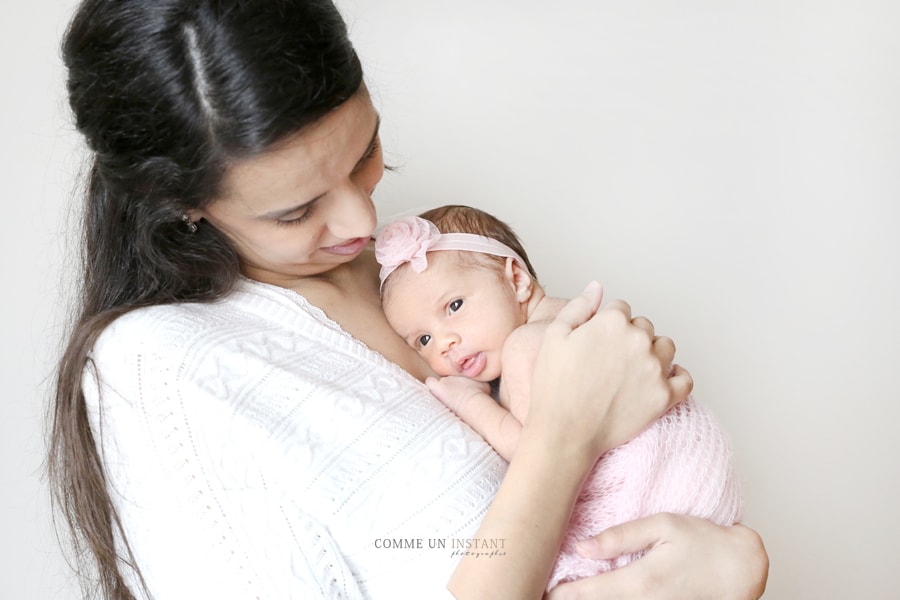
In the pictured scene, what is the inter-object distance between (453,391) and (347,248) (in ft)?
1.04

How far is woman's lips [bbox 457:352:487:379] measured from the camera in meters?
1.70

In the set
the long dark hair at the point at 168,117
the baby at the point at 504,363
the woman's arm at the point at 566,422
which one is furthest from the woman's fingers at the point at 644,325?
the long dark hair at the point at 168,117

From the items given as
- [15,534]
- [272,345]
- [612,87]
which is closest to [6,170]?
[15,534]

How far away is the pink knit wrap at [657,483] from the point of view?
4.75 feet

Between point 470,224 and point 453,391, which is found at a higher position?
point 470,224

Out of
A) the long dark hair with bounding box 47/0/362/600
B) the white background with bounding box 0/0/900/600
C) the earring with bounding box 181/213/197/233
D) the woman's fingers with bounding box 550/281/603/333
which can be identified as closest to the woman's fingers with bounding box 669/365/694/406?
the woman's fingers with bounding box 550/281/603/333

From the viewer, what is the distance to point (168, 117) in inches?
51.6

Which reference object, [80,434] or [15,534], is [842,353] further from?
[15,534]

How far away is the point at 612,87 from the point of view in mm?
2621

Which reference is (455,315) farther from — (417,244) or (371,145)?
(371,145)

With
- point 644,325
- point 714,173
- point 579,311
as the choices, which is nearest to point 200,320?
point 579,311

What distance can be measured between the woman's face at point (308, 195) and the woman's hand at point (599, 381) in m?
0.38

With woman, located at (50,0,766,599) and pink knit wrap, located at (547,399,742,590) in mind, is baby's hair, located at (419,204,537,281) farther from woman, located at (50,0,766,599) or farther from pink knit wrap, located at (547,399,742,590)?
pink knit wrap, located at (547,399,742,590)

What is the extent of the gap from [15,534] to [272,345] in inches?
51.1
